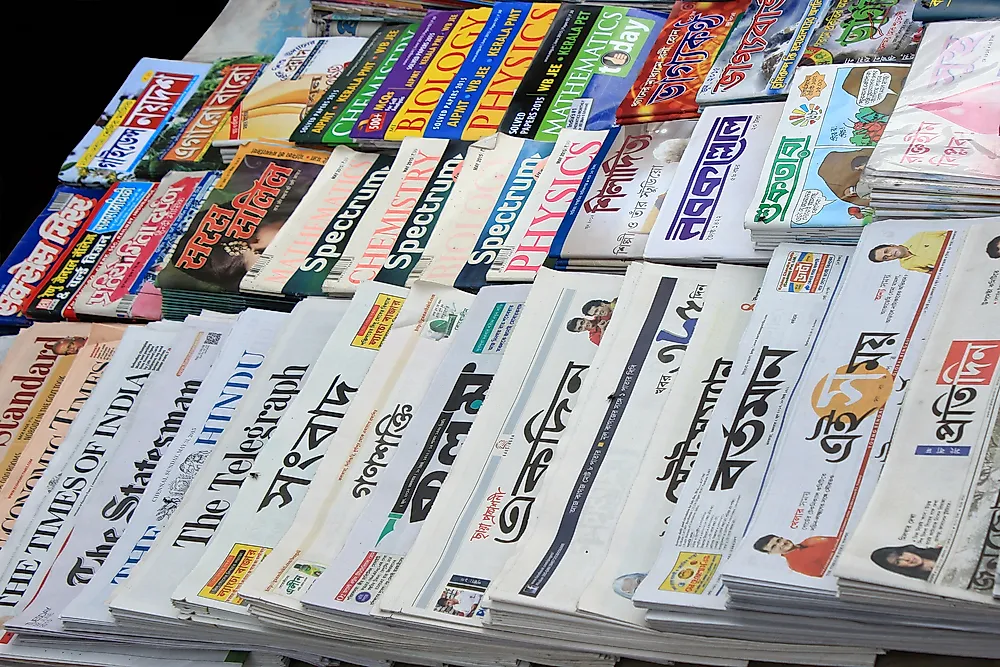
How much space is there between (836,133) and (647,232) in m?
0.27

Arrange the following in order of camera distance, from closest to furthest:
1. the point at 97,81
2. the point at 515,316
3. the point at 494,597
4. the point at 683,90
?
1. the point at 494,597
2. the point at 515,316
3. the point at 683,90
4. the point at 97,81

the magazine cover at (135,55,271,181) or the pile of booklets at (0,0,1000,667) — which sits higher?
the magazine cover at (135,55,271,181)

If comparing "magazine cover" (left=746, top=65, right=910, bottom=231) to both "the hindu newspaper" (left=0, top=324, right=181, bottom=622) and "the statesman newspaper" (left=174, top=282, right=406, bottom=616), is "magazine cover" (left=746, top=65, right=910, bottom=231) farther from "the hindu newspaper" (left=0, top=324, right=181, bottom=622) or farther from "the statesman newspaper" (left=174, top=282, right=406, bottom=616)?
"the hindu newspaper" (left=0, top=324, right=181, bottom=622)

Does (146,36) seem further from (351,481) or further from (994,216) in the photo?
(994,216)

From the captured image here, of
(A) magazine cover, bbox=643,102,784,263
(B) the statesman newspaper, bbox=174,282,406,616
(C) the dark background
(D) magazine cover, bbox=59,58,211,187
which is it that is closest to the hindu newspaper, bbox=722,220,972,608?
(A) magazine cover, bbox=643,102,784,263

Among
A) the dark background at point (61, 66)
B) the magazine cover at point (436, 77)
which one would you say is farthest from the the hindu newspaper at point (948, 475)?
the dark background at point (61, 66)

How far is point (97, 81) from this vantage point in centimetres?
304

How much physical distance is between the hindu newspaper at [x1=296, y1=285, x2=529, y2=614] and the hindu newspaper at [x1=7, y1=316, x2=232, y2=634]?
376 millimetres

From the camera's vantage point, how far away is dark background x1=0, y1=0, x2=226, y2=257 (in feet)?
9.37

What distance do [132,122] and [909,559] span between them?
6.06 ft

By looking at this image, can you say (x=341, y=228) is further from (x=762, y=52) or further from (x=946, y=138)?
(x=946, y=138)

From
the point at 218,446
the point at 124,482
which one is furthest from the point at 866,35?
the point at 124,482

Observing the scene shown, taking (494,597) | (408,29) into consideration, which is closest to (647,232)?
(494,597)

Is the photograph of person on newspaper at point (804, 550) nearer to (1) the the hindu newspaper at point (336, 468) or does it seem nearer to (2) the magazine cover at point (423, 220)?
(1) the the hindu newspaper at point (336, 468)
